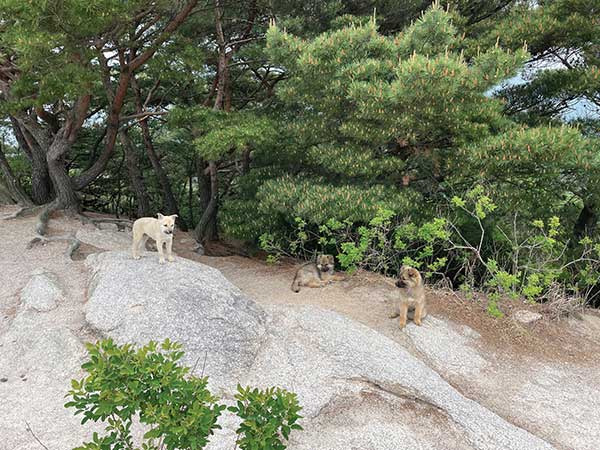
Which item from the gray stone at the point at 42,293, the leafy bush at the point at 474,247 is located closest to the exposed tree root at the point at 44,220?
the gray stone at the point at 42,293

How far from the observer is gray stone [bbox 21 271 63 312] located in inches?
218

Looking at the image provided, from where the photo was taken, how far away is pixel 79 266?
7188mm

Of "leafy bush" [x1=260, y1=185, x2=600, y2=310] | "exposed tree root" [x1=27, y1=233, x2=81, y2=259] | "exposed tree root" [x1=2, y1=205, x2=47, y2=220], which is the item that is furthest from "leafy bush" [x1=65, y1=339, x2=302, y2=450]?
"exposed tree root" [x1=2, y1=205, x2=47, y2=220]

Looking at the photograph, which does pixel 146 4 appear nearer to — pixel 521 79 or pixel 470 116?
pixel 470 116

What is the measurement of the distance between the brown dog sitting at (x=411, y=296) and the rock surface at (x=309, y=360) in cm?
79

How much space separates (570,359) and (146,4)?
8849 millimetres

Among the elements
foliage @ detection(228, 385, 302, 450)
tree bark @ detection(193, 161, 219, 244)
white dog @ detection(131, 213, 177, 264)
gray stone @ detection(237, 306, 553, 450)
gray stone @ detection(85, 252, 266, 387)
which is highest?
foliage @ detection(228, 385, 302, 450)

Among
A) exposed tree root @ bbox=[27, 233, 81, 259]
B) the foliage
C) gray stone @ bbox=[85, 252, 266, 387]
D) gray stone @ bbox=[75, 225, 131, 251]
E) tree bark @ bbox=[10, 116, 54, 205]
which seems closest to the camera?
the foliage

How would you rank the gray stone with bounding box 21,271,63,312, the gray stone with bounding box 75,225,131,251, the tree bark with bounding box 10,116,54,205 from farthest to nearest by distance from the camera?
the tree bark with bounding box 10,116,54,205
the gray stone with bounding box 75,225,131,251
the gray stone with bounding box 21,271,63,312

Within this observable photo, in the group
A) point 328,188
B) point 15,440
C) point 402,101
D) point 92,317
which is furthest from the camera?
point 328,188

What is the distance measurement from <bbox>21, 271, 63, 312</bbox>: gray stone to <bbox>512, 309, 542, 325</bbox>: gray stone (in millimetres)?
7021

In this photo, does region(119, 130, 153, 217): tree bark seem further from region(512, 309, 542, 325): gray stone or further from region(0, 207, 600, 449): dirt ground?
region(512, 309, 542, 325): gray stone

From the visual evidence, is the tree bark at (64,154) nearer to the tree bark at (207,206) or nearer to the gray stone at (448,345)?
the tree bark at (207,206)

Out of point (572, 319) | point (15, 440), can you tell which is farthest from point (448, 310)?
point (15, 440)
